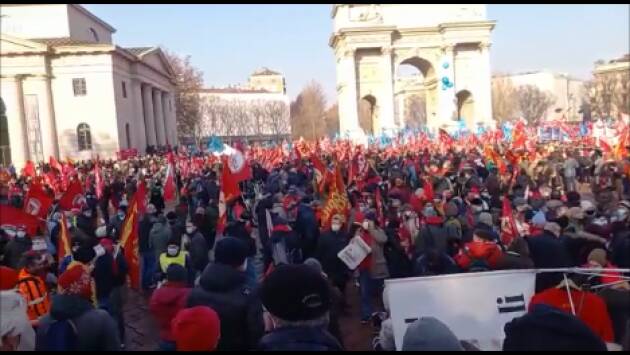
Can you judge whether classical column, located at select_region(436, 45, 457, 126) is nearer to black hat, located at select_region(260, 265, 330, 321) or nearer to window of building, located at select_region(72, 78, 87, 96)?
window of building, located at select_region(72, 78, 87, 96)

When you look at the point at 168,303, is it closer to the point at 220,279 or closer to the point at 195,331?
the point at 220,279

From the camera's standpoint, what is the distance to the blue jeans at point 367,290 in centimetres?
834

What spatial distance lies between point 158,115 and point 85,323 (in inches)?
2225

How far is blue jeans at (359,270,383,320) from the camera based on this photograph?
8.34m

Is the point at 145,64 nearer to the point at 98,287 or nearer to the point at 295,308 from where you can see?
the point at 98,287

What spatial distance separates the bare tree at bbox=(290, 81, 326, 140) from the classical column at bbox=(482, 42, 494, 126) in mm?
39260

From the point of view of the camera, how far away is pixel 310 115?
95062 millimetres

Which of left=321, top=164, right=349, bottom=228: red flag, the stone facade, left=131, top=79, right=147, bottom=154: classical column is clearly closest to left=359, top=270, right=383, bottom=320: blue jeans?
left=321, top=164, right=349, bottom=228: red flag

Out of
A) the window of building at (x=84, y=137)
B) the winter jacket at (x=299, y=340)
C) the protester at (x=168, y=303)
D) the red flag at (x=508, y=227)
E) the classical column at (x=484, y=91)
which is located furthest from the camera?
the classical column at (x=484, y=91)

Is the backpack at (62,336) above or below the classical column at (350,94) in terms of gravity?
below

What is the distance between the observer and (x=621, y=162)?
17.4m

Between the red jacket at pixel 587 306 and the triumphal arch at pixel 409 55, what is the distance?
4504 cm

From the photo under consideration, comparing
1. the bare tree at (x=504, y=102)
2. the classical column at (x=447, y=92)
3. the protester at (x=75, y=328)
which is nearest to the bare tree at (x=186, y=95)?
the classical column at (x=447, y=92)

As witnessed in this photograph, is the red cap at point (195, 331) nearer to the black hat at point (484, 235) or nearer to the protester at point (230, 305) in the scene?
the protester at point (230, 305)
